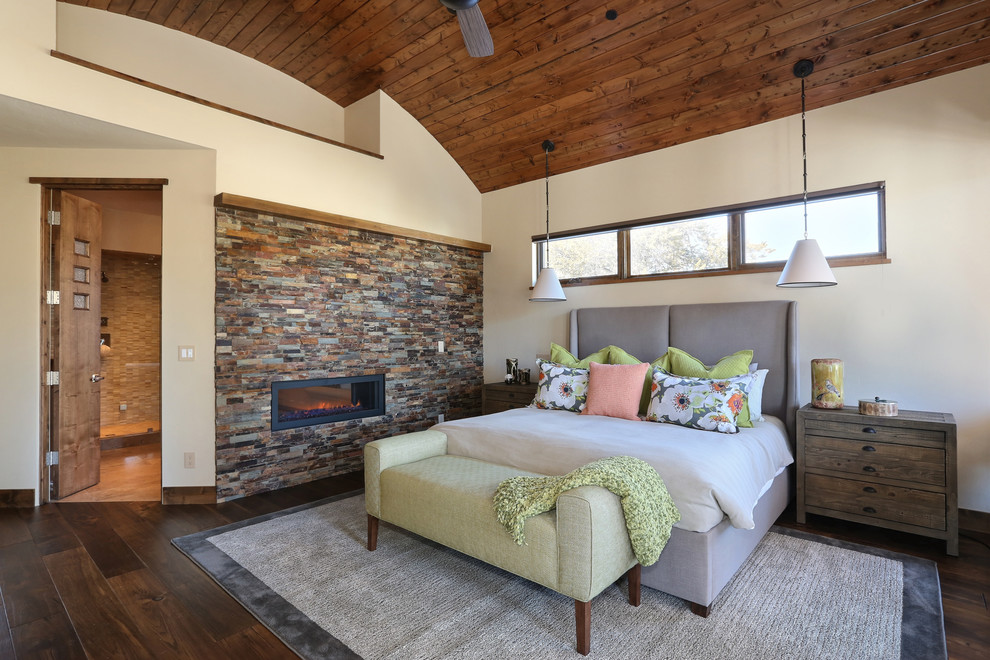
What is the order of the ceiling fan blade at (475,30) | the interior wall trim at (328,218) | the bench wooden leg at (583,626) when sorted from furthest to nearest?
the interior wall trim at (328,218) → the ceiling fan blade at (475,30) → the bench wooden leg at (583,626)

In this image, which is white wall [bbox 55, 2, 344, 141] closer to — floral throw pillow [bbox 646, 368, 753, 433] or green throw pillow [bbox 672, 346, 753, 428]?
green throw pillow [bbox 672, 346, 753, 428]

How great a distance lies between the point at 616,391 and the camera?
11.6 feet

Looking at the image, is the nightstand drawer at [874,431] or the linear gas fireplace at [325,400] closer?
the nightstand drawer at [874,431]

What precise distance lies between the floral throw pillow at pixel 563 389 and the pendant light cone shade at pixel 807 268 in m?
1.58

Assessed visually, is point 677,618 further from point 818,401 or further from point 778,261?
point 778,261

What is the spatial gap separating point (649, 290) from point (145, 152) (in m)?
4.22

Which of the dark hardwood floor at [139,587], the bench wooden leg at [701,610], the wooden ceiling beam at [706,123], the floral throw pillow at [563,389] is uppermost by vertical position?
the wooden ceiling beam at [706,123]

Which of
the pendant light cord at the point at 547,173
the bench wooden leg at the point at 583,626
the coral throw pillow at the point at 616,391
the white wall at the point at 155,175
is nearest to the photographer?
the bench wooden leg at the point at 583,626

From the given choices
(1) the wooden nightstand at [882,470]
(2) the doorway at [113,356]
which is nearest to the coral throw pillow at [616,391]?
(1) the wooden nightstand at [882,470]

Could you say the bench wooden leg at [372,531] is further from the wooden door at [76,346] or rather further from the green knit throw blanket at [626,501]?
the wooden door at [76,346]

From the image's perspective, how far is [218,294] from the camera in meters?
3.69

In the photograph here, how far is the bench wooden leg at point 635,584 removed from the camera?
88.1 inches

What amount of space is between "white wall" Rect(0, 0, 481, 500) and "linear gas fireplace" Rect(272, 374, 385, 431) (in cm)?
52

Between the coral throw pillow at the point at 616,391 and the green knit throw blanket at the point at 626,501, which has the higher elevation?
the coral throw pillow at the point at 616,391
